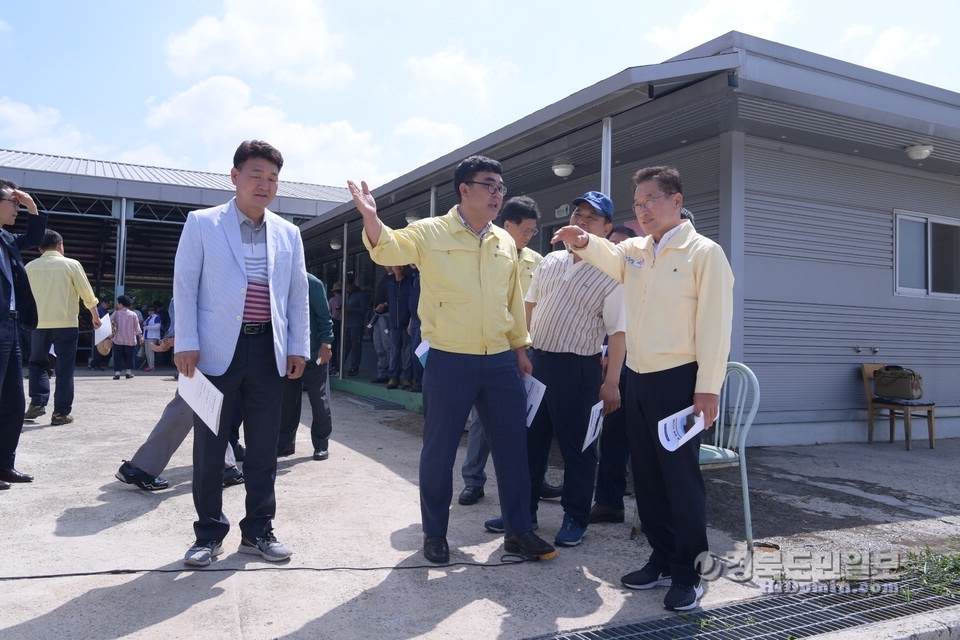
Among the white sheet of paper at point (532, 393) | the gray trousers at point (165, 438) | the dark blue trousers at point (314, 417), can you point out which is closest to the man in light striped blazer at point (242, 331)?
the white sheet of paper at point (532, 393)

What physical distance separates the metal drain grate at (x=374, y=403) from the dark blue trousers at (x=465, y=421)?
247 inches

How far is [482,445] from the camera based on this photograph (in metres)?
4.80

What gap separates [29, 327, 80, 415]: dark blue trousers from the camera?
7.04 m

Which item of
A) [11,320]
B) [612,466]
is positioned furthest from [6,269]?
[612,466]

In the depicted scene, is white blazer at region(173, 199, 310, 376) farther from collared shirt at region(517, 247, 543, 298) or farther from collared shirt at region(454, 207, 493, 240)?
collared shirt at region(517, 247, 543, 298)

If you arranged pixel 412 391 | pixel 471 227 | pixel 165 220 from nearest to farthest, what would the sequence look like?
1. pixel 471 227
2. pixel 412 391
3. pixel 165 220

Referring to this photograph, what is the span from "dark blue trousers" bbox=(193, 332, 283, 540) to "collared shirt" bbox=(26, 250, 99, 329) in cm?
437

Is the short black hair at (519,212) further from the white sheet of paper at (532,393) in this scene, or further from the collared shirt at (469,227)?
the white sheet of paper at (532,393)

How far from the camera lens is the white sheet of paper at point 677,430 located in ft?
9.87

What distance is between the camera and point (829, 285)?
8031 millimetres

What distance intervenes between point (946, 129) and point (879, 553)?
5018 millimetres

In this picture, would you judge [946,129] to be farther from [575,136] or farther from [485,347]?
[485,347]

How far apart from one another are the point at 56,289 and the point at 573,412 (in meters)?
5.68

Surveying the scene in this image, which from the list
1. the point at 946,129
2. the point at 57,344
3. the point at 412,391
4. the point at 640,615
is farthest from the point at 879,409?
the point at 57,344
